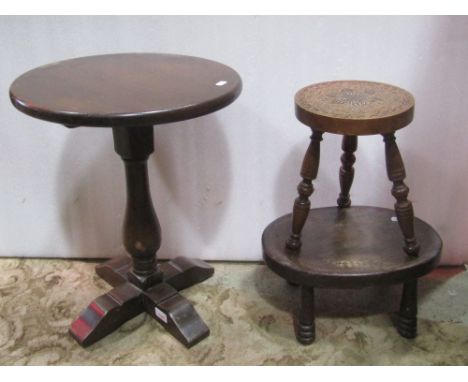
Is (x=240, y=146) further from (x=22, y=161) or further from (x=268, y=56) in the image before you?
(x=22, y=161)

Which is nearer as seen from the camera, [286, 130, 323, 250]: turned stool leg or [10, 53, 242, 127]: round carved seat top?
[10, 53, 242, 127]: round carved seat top

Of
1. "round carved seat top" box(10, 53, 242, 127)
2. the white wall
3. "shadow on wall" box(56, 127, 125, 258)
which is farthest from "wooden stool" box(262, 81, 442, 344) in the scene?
"shadow on wall" box(56, 127, 125, 258)

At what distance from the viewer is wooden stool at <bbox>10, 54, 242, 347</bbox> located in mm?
1353

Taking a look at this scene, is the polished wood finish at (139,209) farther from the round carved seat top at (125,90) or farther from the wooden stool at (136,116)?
the round carved seat top at (125,90)

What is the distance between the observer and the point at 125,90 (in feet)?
4.80

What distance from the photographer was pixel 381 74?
189 cm

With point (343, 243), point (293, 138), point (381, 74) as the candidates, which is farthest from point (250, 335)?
point (381, 74)

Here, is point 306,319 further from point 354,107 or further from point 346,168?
point 354,107

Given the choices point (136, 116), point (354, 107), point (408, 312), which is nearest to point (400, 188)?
point (354, 107)

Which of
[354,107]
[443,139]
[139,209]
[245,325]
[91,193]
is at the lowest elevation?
[245,325]

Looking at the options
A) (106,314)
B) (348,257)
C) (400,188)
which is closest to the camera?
(400,188)

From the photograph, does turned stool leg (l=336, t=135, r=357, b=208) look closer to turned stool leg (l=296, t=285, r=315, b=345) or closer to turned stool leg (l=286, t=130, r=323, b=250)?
turned stool leg (l=286, t=130, r=323, b=250)

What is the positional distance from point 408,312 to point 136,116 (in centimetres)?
104

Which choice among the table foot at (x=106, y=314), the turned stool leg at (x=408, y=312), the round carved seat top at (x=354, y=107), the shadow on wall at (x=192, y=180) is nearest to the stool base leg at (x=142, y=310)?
the table foot at (x=106, y=314)
